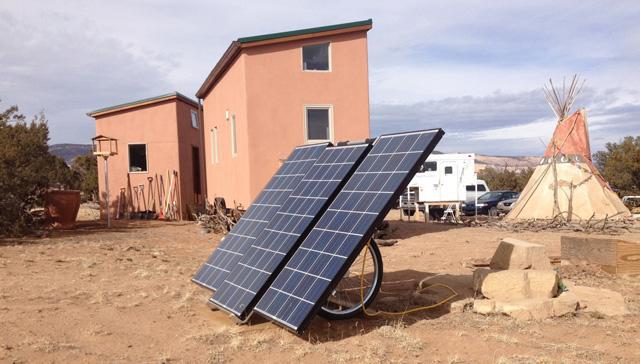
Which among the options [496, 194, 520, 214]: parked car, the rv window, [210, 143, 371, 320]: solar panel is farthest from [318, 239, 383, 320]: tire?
[496, 194, 520, 214]: parked car

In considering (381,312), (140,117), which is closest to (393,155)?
(381,312)

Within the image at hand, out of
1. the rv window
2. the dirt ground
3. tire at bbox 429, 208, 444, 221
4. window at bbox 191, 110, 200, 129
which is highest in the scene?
window at bbox 191, 110, 200, 129

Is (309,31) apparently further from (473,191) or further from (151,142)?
(473,191)

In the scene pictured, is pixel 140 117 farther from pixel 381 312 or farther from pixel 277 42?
pixel 381 312

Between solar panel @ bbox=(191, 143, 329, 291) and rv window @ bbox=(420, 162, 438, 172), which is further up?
rv window @ bbox=(420, 162, 438, 172)

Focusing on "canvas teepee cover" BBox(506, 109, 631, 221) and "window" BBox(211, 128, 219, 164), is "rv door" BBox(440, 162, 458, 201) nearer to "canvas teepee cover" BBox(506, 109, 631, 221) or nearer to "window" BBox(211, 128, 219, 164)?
"canvas teepee cover" BBox(506, 109, 631, 221)

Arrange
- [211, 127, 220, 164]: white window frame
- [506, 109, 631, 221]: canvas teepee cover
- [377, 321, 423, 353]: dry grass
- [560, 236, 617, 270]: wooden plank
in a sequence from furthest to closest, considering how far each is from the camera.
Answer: [211, 127, 220, 164]: white window frame < [506, 109, 631, 221]: canvas teepee cover < [560, 236, 617, 270]: wooden plank < [377, 321, 423, 353]: dry grass

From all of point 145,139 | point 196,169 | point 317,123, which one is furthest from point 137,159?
point 317,123

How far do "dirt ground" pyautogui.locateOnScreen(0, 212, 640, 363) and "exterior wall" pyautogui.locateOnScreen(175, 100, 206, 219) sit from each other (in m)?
13.7

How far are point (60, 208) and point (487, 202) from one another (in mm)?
19487

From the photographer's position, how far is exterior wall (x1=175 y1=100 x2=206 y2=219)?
23031mm

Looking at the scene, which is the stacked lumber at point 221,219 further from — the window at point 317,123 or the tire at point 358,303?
the tire at point 358,303

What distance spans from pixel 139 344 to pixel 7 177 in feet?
41.6

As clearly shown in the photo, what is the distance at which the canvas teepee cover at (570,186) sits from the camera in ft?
58.3
